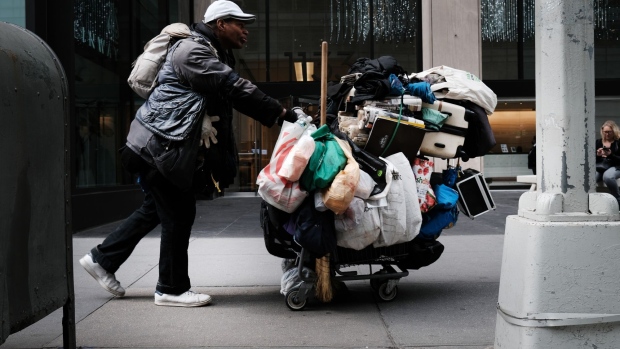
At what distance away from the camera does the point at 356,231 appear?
430 centimetres

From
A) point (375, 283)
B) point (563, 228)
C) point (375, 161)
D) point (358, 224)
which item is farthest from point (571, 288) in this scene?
point (375, 283)

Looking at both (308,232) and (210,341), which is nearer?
(210,341)

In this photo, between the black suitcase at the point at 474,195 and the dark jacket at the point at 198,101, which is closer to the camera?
the dark jacket at the point at 198,101

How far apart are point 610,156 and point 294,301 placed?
21.8 feet

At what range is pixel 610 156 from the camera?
941cm

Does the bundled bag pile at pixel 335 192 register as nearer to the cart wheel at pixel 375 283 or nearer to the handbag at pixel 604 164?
the cart wheel at pixel 375 283

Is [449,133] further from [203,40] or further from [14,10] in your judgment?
[14,10]

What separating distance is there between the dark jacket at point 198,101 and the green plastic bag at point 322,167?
414mm

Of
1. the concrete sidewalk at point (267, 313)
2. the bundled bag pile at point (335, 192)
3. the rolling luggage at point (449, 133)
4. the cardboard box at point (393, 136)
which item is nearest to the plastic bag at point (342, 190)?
the bundled bag pile at point (335, 192)

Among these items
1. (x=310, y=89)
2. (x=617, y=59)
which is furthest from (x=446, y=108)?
(x=617, y=59)

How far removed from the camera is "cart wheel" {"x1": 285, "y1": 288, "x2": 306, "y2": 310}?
448cm

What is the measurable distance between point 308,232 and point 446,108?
1.42 metres

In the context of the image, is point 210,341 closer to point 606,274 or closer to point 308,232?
point 308,232

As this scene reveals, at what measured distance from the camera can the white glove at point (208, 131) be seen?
446cm
